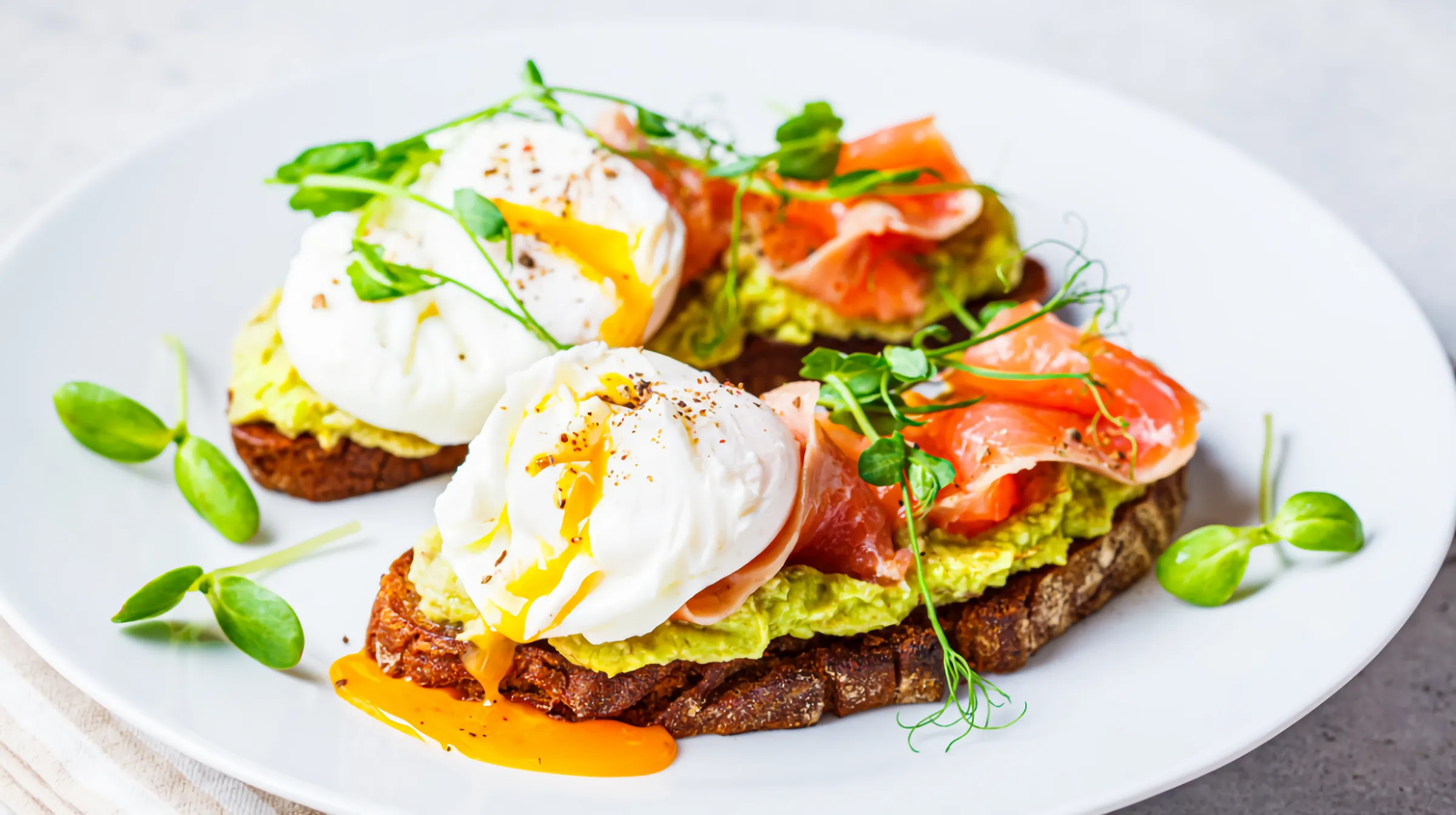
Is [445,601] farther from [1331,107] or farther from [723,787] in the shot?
[1331,107]

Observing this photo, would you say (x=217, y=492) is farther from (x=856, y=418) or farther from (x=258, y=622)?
(x=856, y=418)

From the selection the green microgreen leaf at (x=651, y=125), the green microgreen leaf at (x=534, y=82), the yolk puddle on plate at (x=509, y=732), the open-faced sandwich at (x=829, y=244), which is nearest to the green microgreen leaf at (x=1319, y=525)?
the open-faced sandwich at (x=829, y=244)

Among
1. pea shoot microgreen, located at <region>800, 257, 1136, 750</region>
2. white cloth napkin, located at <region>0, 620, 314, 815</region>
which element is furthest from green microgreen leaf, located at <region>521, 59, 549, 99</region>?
white cloth napkin, located at <region>0, 620, 314, 815</region>

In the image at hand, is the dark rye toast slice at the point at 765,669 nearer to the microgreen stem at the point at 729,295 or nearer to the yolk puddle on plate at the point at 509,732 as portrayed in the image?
the yolk puddle on plate at the point at 509,732

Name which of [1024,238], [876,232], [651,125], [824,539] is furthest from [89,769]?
[1024,238]

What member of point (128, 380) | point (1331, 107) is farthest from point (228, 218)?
point (1331, 107)
